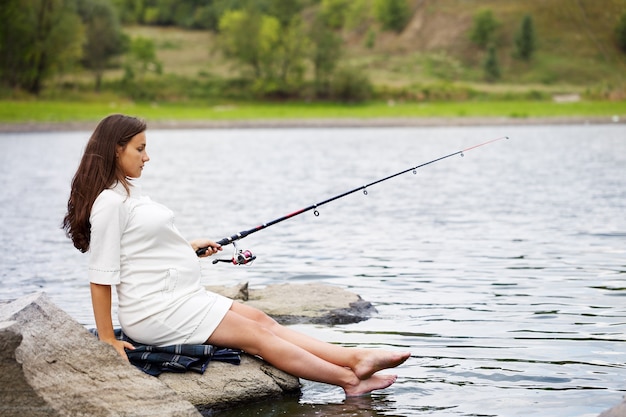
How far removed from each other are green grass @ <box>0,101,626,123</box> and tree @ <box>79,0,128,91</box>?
1110cm

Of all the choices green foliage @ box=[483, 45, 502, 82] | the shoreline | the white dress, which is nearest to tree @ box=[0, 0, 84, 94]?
the shoreline

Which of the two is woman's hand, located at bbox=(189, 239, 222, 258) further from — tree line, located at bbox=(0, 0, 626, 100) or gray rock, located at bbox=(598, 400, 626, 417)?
tree line, located at bbox=(0, 0, 626, 100)

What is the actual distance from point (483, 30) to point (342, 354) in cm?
9648

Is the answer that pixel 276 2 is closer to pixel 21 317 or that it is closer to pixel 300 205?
pixel 300 205

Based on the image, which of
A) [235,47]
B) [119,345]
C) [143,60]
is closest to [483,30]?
[235,47]

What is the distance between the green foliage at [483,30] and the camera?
100500mm

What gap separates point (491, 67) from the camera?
9275 cm

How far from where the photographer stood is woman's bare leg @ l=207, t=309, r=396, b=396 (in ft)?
21.7

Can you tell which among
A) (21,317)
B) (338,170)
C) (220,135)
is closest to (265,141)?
(220,135)

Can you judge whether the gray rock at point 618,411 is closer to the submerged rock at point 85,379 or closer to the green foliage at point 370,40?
the submerged rock at point 85,379

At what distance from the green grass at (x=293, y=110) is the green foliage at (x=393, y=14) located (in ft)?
112

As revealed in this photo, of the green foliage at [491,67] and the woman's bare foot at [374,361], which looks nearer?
the woman's bare foot at [374,361]

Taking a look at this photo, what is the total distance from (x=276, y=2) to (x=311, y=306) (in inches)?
3794

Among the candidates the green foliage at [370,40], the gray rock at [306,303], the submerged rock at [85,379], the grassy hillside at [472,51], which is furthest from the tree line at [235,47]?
the submerged rock at [85,379]
